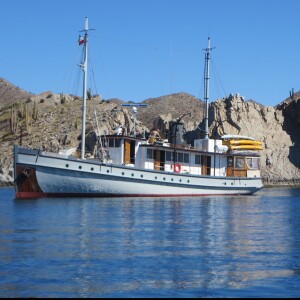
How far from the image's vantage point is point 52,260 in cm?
1762

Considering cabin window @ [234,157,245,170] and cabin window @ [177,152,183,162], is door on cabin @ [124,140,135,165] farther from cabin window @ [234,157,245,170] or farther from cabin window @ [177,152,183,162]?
cabin window @ [234,157,245,170]

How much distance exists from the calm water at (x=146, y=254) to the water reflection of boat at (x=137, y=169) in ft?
32.9

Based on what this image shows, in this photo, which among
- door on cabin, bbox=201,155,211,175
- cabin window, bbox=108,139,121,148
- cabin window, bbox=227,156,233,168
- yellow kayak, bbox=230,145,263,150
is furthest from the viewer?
yellow kayak, bbox=230,145,263,150

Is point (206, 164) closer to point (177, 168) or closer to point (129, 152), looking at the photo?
point (177, 168)

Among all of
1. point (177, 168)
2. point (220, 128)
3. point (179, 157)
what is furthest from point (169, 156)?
point (220, 128)

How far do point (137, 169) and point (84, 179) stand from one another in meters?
4.11

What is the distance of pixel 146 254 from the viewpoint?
1900 centimetres

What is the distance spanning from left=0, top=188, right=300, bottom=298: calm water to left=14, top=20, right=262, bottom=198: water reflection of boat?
32.9 feet

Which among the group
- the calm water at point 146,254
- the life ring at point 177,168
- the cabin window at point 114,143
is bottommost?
the calm water at point 146,254

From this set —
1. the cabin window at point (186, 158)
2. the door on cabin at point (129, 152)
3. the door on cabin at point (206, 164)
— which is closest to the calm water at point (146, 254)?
the door on cabin at point (129, 152)

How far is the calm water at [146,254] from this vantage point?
576 inches

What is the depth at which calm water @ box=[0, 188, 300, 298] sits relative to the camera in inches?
576

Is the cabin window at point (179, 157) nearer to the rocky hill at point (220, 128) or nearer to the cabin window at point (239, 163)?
the cabin window at point (239, 163)

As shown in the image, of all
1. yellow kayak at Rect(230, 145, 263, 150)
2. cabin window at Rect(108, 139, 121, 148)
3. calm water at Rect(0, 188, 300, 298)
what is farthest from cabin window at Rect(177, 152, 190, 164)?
calm water at Rect(0, 188, 300, 298)
